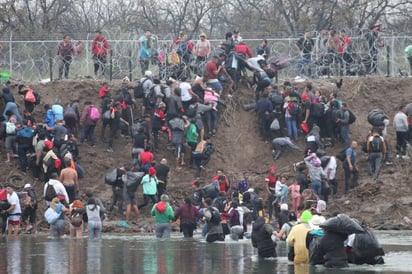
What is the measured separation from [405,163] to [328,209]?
11.4ft

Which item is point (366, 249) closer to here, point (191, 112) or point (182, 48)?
point (191, 112)

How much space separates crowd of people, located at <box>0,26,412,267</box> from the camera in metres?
35.1

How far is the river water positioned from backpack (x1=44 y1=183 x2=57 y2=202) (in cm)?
173

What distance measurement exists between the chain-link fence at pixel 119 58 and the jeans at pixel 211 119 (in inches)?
136

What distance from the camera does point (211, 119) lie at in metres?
41.5

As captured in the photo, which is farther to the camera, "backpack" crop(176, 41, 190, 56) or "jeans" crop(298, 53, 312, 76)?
"jeans" crop(298, 53, 312, 76)

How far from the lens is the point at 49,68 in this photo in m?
43.9

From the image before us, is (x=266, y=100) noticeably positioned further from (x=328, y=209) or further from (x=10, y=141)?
(x=10, y=141)

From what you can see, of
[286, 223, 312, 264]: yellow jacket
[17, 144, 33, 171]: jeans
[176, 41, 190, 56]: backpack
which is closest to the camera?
[286, 223, 312, 264]: yellow jacket

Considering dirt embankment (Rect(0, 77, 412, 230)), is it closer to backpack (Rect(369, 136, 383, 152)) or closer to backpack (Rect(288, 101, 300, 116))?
backpack (Rect(369, 136, 383, 152))

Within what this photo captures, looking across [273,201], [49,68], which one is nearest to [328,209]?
[273,201]

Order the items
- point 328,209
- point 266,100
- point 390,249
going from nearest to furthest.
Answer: point 390,249 < point 328,209 < point 266,100

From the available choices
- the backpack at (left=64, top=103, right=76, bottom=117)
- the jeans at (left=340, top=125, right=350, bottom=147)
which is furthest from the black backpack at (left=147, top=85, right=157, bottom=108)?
the jeans at (left=340, top=125, right=350, bottom=147)

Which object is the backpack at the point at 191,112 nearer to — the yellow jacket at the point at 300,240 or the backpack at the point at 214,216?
the backpack at the point at 214,216
